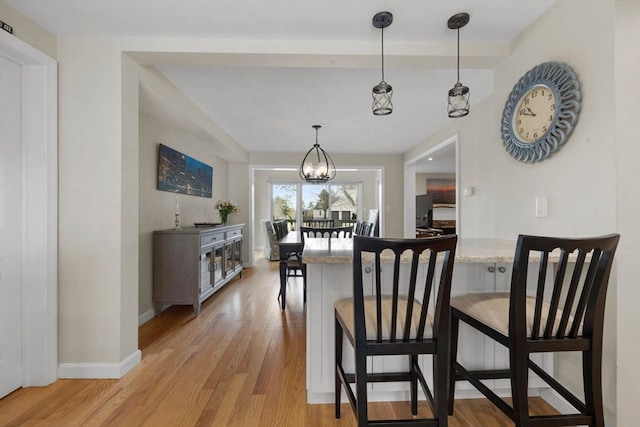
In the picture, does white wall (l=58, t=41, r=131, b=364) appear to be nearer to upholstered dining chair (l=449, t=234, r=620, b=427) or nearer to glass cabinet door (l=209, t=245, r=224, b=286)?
glass cabinet door (l=209, t=245, r=224, b=286)

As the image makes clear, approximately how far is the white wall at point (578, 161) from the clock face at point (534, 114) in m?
0.16

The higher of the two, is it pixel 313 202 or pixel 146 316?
pixel 313 202

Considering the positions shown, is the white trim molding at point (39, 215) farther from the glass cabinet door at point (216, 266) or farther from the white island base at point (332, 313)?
the glass cabinet door at point (216, 266)

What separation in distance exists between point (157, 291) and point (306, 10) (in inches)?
117

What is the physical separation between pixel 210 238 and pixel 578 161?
3395 millimetres

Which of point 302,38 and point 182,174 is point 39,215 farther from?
point 182,174

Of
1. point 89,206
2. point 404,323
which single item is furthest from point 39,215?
point 404,323

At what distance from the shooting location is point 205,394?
1.84 m

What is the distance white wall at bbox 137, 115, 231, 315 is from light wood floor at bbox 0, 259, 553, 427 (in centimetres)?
60

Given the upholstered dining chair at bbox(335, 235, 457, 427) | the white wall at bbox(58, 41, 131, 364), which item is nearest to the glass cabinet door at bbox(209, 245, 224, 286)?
the white wall at bbox(58, 41, 131, 364)

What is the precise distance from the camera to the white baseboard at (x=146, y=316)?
118 inches

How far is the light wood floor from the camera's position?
162 cm

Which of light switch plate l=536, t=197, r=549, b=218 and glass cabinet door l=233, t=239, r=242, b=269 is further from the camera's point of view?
glass cabinet door l=233, t=239, r=242, b=269

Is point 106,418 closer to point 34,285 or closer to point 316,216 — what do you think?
point 34,285
